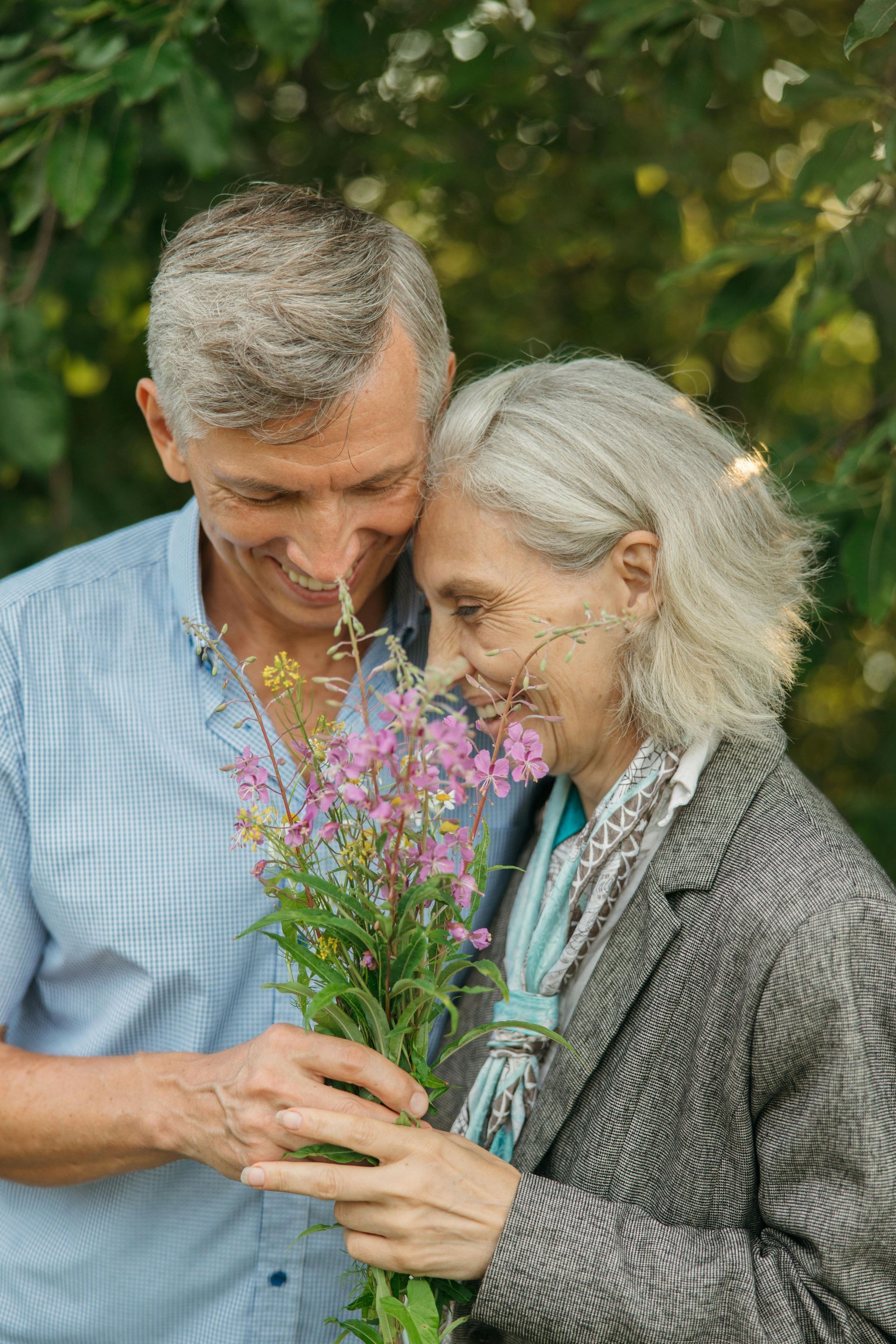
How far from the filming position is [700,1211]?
1.65 metres

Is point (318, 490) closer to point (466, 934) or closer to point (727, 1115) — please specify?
point (466, 934)

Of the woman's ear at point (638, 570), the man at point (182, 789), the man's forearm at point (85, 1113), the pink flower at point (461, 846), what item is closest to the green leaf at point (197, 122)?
the man at point (182, 789)

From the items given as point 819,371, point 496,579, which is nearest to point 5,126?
point 496,579

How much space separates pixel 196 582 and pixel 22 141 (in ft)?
3.08

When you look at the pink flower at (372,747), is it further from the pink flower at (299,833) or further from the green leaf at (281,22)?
the green leaf at (281,22)

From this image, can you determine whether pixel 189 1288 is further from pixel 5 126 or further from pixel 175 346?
pixel 5 126

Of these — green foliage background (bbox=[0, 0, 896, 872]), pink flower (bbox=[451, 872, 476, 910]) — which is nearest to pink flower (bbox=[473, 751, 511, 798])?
pink flower (bbox=[451, 872, 476, 910])

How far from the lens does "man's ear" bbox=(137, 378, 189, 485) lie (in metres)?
1.91

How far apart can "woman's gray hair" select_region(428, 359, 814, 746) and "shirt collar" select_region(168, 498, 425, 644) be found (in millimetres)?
281

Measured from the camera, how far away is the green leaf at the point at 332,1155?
4.94 ft

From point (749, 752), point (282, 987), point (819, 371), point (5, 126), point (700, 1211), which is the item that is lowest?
point (819, 371)

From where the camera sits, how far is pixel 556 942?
1864mm

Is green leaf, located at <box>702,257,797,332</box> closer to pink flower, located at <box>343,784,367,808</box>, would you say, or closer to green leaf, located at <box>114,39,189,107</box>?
green leaf, located at <box>114,39,189,107</box>

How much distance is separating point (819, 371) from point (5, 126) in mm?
3308
